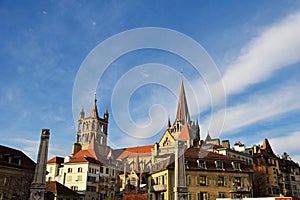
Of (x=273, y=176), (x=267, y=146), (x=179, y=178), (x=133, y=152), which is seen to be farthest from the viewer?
(x=133, y=152)

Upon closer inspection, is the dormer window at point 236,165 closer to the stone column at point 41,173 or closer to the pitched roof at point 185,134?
the stone column at point 41,173

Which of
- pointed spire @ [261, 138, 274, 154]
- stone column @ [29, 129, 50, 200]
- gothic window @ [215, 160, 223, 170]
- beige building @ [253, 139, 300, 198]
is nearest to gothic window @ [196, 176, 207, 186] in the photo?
gothic window @ [215, 160, 223, 170]

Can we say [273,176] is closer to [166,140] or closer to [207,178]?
[207,178]

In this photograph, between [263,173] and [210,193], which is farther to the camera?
[263,173]

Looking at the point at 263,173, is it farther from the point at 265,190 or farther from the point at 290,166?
the point at 290,166

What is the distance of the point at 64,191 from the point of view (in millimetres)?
50406

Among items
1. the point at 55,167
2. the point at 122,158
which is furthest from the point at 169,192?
the point at 122,158

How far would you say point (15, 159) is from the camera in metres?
43.4

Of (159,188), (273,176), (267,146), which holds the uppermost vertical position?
(267,146)

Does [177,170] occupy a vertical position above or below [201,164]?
below

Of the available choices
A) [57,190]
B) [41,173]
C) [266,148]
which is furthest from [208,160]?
[266,148]

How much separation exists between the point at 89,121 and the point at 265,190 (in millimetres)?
87834

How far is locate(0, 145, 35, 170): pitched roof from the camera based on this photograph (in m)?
41.6

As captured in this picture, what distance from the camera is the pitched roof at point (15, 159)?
41562mm
